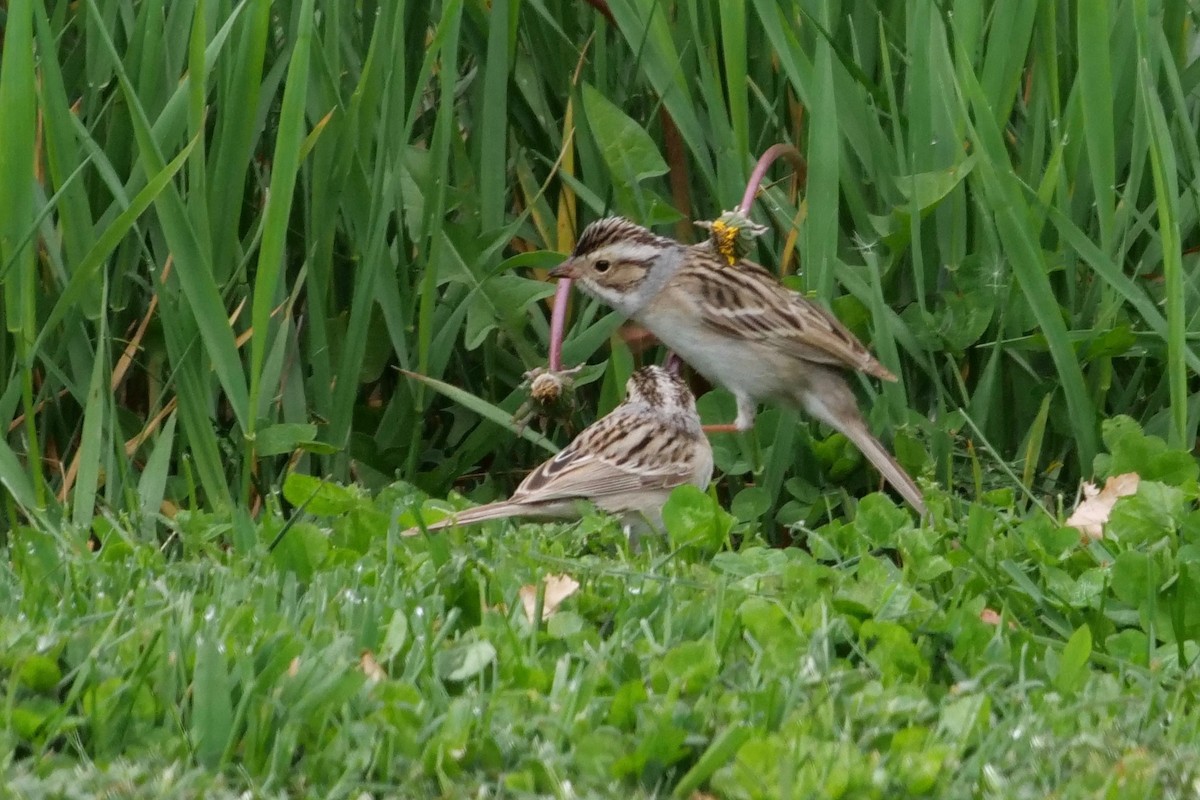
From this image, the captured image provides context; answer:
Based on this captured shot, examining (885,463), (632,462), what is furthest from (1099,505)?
(632,462)

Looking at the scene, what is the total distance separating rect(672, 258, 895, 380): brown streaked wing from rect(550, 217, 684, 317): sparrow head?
0.21m

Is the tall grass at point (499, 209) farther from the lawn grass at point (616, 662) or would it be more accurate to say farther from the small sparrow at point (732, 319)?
the lawn grass at point (616, 662)

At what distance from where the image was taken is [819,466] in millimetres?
6410

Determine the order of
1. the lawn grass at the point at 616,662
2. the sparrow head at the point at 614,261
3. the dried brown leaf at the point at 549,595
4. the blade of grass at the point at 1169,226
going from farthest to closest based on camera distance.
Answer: the sparrow head at the point at 614,261, the blade of grass at the point at 1169,226, the dried brown leaf at the point at 549,595, the lawn grass at the point at 616,662

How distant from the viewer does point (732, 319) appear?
20.9 feet

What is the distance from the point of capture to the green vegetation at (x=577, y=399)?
363cm

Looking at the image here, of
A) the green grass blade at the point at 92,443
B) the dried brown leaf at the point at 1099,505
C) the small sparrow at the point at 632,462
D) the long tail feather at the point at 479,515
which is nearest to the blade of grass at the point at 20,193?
the green grass blade at the point at 92,443

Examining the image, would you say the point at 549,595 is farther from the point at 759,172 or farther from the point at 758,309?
the point at 758,309

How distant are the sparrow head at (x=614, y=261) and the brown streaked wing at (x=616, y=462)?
409mm

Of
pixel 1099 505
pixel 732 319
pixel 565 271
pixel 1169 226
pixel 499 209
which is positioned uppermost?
pixel 1169 226

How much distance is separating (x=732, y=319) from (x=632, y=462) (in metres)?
0.68

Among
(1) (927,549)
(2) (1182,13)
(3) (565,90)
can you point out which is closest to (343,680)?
(1) (927,549)

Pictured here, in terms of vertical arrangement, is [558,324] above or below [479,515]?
above

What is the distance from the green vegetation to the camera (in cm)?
363
